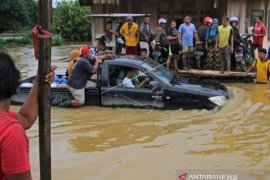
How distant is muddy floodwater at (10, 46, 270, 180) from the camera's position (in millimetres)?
6039

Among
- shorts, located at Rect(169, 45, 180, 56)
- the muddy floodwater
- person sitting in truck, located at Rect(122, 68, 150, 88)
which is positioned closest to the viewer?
the muddy floodwater

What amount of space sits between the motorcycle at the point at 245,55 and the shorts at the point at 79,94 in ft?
19.9

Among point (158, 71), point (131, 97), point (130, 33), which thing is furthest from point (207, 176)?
point (130, 33)

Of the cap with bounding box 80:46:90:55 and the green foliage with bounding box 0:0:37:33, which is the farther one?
the green foliage with bounding box 0:0:37:33

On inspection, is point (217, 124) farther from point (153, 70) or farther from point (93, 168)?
point (93, 168)

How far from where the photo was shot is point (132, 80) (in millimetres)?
9250

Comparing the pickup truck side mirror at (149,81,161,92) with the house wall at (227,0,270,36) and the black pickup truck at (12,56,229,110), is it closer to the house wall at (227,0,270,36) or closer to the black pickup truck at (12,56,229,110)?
the black pickup truck at (12,56,229,110)

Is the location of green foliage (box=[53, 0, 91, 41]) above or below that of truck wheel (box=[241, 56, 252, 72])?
above

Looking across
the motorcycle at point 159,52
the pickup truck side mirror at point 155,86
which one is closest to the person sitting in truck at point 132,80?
the pickup truck side mirror at point 155,86

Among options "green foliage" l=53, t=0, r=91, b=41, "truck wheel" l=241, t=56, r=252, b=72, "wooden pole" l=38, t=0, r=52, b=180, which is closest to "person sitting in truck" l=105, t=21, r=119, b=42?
"truck wheel" l=241, t=56, r=252, b=72

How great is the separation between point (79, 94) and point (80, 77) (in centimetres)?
37

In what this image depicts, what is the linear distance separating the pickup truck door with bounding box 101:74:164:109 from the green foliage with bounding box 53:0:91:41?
32.6m

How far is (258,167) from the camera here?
6.02m

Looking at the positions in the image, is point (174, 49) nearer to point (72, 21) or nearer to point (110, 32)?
point (110, 32)
